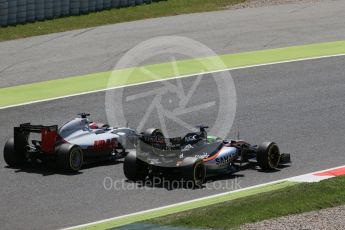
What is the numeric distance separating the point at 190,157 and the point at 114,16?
52.3ft

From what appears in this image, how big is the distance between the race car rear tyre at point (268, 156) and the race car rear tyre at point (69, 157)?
289cm

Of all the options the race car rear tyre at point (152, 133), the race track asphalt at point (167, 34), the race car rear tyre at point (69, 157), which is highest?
the race car rear tyre at point (152, 133)

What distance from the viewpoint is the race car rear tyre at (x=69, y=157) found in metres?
14.5

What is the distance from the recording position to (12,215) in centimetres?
1291

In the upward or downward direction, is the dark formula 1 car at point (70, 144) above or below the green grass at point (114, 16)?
above

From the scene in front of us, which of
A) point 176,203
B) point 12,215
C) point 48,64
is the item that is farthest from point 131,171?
point 48,64

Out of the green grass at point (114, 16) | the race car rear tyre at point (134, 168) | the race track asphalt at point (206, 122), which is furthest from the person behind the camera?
the green grass at point (114, 16)

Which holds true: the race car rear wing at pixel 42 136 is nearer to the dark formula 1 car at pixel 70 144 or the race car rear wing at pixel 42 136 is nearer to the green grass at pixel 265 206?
the dark formula 1 car at pixel 70 144

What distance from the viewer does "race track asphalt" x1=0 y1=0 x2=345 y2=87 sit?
23.9 metres

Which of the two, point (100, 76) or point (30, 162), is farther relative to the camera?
point (100, 76)

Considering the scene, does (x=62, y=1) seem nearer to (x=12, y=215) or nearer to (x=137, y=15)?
(x=137, y=15)

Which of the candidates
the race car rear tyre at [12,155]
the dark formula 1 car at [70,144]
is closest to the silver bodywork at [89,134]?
the dark formula 1 car at [70,144]

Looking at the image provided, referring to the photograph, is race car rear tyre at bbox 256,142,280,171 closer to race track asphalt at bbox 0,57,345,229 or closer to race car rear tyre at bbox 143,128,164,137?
race track asphalt at bbox 0,57,345,229

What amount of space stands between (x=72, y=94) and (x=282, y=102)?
482cm
